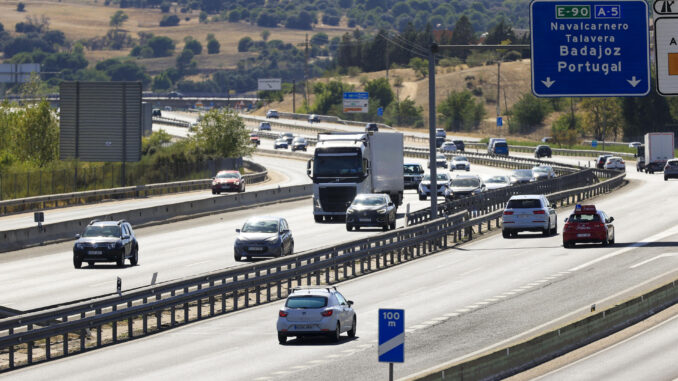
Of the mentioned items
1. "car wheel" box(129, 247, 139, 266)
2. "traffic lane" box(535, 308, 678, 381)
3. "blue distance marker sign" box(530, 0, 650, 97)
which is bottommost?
"traffic lane" box(535, 308, 678, 381)

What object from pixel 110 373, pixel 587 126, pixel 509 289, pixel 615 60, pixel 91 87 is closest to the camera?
pixel 110 373

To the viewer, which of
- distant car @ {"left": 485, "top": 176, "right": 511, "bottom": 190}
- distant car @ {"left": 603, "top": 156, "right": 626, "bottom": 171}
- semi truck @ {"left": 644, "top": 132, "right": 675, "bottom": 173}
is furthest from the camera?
distant car @ {"left": 603, "top": 156, "right": 626, "bottom": 171}

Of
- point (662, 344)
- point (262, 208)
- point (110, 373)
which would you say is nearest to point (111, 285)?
point (110, 373)

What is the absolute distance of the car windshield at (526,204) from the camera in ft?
156

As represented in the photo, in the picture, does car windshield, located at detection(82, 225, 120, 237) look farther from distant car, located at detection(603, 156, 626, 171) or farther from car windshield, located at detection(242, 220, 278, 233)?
distant car, located at detection(603, 156, 626, 171)

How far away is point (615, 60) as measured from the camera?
36812 mm

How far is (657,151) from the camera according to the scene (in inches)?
Result: 3728

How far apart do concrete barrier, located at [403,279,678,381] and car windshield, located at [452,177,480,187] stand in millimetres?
32843

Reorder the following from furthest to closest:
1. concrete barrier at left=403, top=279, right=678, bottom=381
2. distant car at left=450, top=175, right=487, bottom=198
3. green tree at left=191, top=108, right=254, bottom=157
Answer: green tree at left=191, top=108, right=254, bottom=157
distant car at left=450, top=175, right=487, bottom=198
concrete barrier at left=403, top=279, right=678, bottom=381

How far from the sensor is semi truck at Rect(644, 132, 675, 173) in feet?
303

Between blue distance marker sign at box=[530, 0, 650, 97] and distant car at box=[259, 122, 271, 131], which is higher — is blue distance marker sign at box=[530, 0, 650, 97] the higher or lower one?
the lower one

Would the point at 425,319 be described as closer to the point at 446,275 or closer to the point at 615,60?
the point at 446,275

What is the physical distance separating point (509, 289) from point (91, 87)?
177 ft

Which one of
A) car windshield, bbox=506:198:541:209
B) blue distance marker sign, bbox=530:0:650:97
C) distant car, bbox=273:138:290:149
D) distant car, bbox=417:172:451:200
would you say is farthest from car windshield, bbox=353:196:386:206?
distant car, bbox=273:138:290:149
